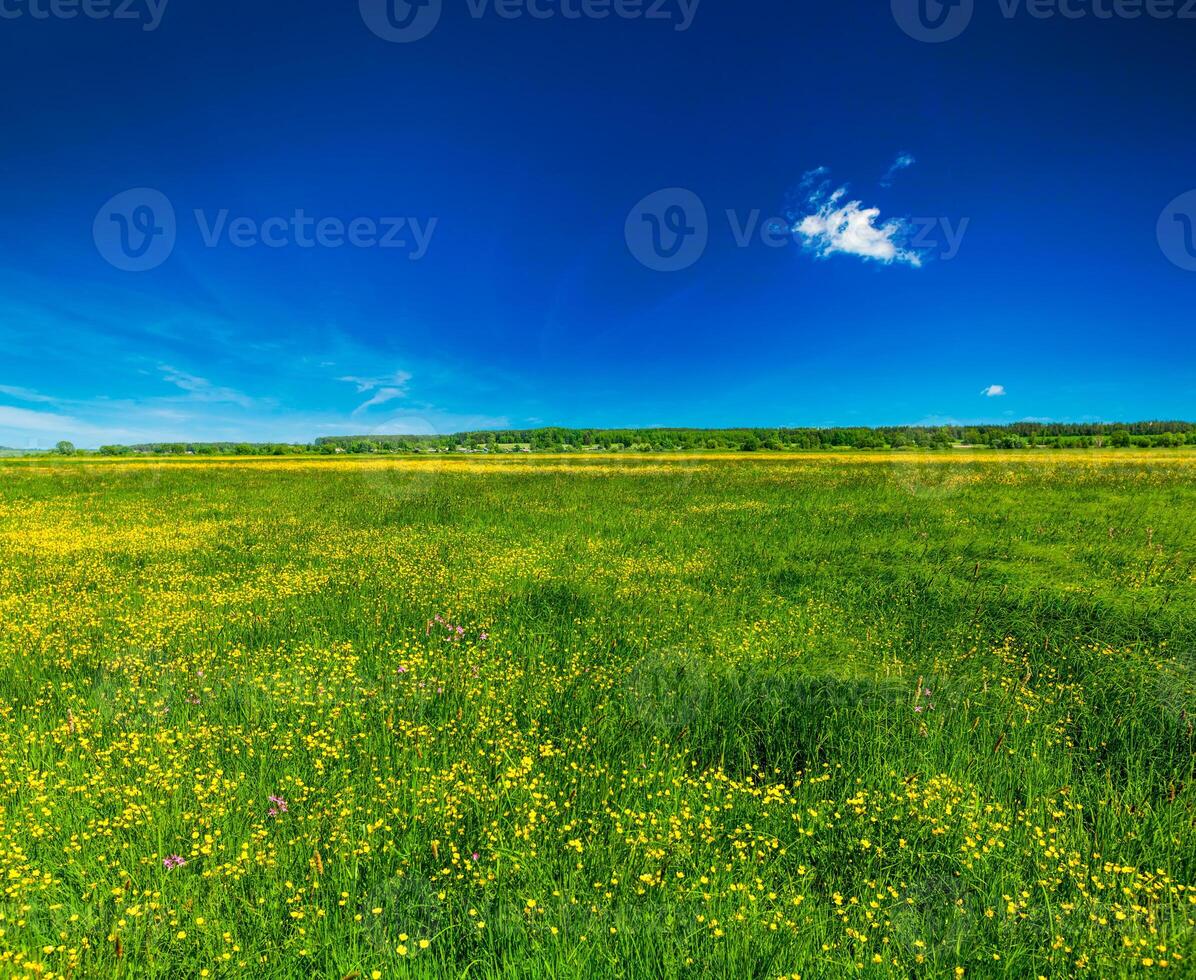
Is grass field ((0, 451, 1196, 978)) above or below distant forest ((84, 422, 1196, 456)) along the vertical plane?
below

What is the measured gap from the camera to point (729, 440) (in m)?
142

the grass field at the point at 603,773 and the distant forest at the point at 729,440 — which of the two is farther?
the distant forest at the point at 729,440

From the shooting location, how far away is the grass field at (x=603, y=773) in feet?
8.75

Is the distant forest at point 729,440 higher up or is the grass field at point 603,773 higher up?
the distant forest at point 729,440

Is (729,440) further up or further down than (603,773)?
further up

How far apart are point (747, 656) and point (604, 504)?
13936mm

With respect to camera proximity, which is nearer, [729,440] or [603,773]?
[603,773]

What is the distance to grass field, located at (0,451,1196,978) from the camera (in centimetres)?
267

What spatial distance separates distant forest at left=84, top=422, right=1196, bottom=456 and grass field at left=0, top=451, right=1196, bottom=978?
106438mm

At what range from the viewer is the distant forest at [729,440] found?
112m

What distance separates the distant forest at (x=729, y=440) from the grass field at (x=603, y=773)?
106m

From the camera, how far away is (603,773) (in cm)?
406

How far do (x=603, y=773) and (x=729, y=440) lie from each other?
14308 cm

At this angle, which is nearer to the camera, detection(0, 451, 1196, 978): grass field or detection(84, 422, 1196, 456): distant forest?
detection(0, 451, 1196, 978): grass field
